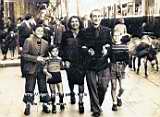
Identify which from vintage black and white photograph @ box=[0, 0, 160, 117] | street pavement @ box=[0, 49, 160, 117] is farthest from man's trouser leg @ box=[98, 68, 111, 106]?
street pavement @ box=[0, 49, 160, 117]

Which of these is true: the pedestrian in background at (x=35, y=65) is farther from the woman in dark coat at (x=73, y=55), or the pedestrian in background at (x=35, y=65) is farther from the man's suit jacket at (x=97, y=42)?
the man's suit jacket at (x=97, y=42)

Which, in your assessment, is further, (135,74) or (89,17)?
(135,74)

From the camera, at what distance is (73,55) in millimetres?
4656

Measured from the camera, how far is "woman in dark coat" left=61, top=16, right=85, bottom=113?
15.0ft

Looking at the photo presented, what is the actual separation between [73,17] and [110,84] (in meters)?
0.63

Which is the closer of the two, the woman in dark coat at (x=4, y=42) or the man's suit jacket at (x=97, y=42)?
the man's suit jacket at (x=97, y=42)

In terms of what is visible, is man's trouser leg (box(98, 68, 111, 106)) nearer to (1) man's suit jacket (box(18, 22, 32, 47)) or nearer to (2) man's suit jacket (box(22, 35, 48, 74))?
(2) man's suit jacket (box(22, 35, 48, 74))

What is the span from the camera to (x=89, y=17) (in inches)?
178

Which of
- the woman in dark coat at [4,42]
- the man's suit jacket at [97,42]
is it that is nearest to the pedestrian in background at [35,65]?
the woman in dark coat at [4,42]

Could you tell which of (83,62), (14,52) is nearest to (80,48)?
(83,62)

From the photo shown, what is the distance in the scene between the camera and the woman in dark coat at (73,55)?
4570 millimetres

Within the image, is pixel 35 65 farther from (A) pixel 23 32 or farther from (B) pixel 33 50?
(A) pixel 23 32

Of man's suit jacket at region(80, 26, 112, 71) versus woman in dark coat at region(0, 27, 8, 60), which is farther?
woman in dark coat at region(0, 27, 8, 60)

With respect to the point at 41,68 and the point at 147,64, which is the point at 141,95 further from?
the point at 41,68
